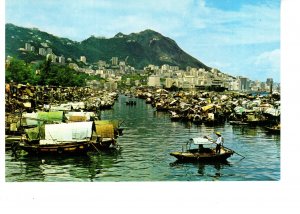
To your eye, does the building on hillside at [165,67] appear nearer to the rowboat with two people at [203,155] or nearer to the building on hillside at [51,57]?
the building on hillside at [51,57]

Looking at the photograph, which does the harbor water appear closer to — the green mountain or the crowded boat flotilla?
the crowded boat flotilla

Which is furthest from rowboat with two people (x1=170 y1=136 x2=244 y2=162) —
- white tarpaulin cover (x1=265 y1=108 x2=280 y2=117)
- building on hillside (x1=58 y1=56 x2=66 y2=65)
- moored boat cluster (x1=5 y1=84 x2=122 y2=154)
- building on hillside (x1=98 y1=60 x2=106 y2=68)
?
white tarpaulin cover (x1=265 y1=108 x2=280 y2=117)

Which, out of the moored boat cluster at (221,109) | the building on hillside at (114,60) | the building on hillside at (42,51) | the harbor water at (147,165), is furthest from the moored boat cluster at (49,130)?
the moored boat cluster at (221,109)

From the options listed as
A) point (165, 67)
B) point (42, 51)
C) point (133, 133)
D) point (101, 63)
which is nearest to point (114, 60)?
point (101, 63)

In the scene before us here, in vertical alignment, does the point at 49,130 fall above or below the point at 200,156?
above

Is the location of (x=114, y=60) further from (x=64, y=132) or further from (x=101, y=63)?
(x=64, y=132)
